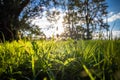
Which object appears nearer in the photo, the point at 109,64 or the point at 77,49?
the point at 109,64

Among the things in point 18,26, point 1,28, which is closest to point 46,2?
point 18,26

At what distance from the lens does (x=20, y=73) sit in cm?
207

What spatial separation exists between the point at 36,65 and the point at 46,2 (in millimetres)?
15232

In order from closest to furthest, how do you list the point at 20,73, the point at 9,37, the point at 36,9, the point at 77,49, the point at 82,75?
the point at 82,75 → the point at 20,73 → the point at 77,49 → the point at 9,37 → the point at 36,9

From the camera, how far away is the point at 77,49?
9.39 feet

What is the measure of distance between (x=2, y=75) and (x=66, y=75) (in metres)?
0.68

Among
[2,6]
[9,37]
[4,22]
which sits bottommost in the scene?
[9,37]

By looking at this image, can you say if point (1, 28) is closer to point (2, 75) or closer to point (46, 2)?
point (46, 2)

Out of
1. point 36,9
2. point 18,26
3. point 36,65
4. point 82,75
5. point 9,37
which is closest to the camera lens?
point 82,75

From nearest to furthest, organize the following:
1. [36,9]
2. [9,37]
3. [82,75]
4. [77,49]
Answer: [82,75], [77,49], [9,37], [36,9]

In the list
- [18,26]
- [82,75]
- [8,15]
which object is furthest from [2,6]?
[82,75]

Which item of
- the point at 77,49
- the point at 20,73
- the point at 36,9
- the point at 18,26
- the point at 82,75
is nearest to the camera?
the point at 82,75

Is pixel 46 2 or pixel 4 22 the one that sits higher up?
pixel 46 2

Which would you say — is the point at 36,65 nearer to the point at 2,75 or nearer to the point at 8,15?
the point at 2,75
